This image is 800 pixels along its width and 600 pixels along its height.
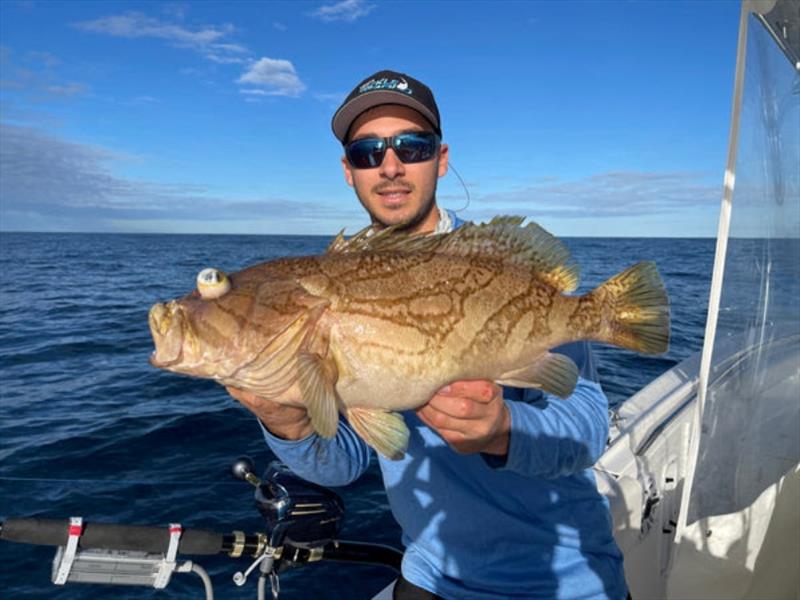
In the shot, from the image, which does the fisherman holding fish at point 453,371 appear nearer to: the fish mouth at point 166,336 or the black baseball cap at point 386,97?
the fish mouth at point 166,336

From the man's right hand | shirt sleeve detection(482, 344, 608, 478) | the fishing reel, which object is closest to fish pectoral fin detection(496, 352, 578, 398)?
shirt sleeve detection(482, 344, 608, 478)

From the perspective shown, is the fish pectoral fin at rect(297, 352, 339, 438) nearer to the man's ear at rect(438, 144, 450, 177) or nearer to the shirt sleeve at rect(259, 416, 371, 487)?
the shirt sleeve at rect(259, 416, 371, 487)

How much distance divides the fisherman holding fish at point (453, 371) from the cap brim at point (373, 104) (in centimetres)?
112

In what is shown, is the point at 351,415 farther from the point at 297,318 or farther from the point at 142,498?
the point at 142,498

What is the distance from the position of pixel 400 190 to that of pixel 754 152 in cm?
222

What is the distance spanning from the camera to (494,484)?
2.67 metres

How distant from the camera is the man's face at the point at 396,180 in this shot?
3309 mm

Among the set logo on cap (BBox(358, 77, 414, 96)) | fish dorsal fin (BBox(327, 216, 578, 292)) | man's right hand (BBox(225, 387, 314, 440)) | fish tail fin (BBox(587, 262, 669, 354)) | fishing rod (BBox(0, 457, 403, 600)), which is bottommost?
fishing rod (BBox(0, 457, 403, 600))

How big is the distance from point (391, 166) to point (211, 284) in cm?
148

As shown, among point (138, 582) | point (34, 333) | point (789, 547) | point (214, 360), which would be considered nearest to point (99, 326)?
point (34, 333)

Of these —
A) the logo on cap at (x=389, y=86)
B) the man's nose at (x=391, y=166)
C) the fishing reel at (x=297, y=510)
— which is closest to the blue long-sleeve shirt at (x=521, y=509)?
the fishing reel at (x=297, y=510)

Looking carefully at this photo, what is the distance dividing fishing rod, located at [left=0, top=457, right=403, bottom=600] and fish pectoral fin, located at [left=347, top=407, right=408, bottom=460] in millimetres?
1342

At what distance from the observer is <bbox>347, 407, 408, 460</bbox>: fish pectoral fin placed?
2312mm

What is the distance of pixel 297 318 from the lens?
2.27 m
